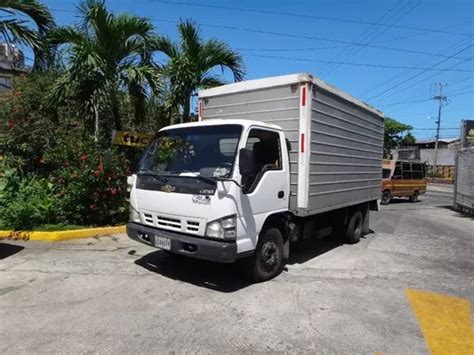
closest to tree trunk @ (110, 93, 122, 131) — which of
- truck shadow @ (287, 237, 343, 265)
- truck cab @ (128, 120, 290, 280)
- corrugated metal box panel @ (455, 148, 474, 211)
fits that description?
truck cab @ (128, 120, 290, 280)

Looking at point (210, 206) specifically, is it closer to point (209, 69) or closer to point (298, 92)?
point (298, 92)

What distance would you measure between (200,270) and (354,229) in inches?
164

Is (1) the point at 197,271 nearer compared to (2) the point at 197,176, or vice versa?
(2) the point at 197,176

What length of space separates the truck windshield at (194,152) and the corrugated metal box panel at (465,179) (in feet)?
46.7

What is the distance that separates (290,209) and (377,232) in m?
5.66

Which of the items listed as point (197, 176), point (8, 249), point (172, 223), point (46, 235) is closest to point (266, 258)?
point (172, 223)

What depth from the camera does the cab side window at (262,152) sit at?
18.1 ft

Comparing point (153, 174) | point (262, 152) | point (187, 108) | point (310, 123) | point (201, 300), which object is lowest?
point (201, 300)

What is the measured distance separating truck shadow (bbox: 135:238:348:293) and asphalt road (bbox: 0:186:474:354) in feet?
0.05

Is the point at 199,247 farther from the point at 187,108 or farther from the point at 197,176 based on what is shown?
the point at 187,108

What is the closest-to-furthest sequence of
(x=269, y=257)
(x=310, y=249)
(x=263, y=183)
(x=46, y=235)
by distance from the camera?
1. (x=263, y=183)
2. (x=269, y=257)
3. (x=46, y=235)
4. (x=310, y=249)

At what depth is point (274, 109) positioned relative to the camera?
21.2 ft

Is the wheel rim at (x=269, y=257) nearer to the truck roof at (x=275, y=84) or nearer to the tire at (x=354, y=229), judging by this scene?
the truck roof at (x=275, y=84)

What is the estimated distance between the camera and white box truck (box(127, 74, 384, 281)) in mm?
5133
